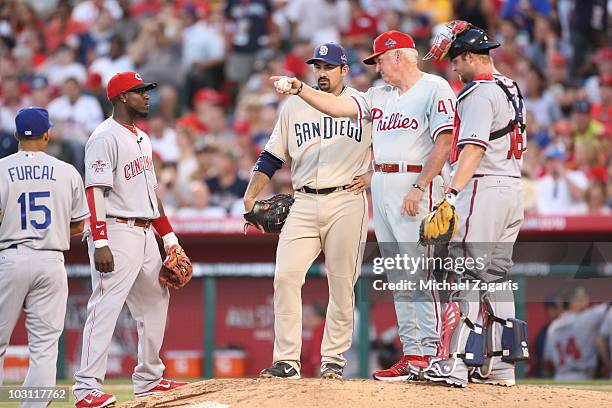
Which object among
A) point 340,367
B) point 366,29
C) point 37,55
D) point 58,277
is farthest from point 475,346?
point 37,55

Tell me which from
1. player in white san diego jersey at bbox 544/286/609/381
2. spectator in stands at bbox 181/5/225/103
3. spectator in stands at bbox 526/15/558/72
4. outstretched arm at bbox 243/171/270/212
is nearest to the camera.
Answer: outstretched arm at bbox 243/171/270/212

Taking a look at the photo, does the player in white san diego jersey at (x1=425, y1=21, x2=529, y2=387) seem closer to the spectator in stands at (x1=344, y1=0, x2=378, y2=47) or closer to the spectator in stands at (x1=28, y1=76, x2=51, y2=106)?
the spectator in stands at (x1=344, y1=0, x2=378, y2=47)

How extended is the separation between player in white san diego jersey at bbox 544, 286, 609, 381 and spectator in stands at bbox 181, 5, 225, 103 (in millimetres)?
6358

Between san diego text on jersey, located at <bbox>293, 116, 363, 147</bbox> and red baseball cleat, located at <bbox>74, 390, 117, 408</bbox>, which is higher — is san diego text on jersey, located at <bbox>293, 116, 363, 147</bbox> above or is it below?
above

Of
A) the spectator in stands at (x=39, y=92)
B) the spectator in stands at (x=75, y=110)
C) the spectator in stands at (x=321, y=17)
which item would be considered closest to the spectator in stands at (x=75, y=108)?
the spectator in stands at (x=75, y=110)

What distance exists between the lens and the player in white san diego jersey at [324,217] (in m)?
7.39

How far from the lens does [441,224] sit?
675 cm

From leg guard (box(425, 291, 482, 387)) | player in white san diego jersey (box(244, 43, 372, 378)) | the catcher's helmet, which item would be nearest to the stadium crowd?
player in white san diego jersey (box(244, 43, 372, 378))

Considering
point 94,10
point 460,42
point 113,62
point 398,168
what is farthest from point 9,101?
point 460,42

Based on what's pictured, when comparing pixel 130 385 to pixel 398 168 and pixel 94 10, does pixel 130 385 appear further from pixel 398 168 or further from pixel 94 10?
pixel 94 10

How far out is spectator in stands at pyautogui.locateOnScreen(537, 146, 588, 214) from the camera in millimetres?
12102

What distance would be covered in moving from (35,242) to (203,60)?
901 cm

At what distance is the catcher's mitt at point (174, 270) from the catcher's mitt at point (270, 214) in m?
0.52

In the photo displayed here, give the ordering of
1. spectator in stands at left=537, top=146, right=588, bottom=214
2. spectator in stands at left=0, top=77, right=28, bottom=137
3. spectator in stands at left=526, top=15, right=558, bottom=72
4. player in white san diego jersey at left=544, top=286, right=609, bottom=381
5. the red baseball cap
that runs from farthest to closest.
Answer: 1. spectator in stands at left=526, top=15, right=558, bottom=72
2. spectator in stands at left=0, top=77, right=28, bottom=137
3. spectator in stands at left=537, top=146, right=588, bottom=214
4. player in white san diego jersey at left=544, top=286, right=609, bottom=381
5. the red baseball cap
